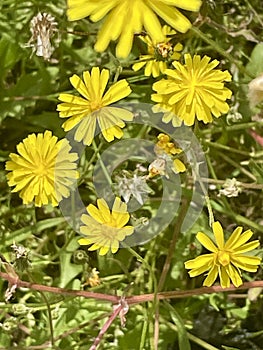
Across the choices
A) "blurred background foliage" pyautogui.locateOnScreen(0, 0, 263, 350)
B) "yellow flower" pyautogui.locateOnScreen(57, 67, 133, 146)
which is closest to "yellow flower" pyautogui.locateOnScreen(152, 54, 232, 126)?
"yellow flower" pyautogui.locateOnScreen(57, 67, 133, 146)

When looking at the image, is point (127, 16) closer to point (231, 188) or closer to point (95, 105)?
point (95, 105)

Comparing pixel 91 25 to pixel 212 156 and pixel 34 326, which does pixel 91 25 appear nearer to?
pixel 212 156

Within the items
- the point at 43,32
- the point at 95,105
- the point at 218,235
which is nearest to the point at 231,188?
the point at 218,235

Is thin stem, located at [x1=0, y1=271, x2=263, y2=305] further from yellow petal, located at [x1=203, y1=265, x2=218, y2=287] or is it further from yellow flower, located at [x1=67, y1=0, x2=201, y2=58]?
yellow flower, located at [x1=67, y1=0, x2=201, y2=58]

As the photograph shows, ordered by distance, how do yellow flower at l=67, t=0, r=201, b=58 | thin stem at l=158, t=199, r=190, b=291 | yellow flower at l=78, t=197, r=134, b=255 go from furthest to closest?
1. thin stem at l=158, t=199, r=190, b=291
2. yellow flower at l=78, t=197, r=134, b=255
3. yellow flower at l=67, t=0, r=201, b=58

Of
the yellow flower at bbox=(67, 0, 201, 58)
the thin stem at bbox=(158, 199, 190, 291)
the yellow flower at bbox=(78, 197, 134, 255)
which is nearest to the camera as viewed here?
the yellow flower at bbox=(67, 0, 201, 58)

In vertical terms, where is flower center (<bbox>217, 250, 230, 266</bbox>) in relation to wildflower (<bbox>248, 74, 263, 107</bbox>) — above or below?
below

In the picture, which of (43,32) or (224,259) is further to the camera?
(43,32)

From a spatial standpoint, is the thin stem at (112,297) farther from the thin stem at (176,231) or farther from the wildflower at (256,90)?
the wildflower at (256,90)
